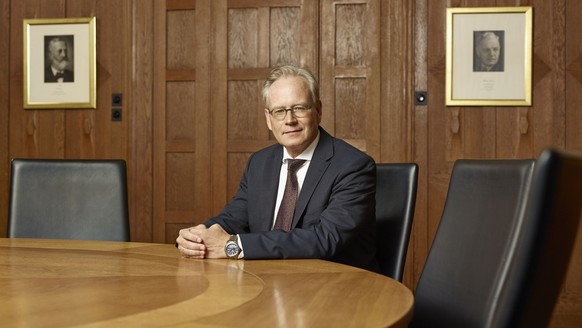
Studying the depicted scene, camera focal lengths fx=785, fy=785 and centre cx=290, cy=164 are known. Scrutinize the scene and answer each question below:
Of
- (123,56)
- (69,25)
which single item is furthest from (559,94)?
(69,25)

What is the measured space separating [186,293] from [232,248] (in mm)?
681

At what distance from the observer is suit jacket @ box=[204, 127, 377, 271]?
2.23m

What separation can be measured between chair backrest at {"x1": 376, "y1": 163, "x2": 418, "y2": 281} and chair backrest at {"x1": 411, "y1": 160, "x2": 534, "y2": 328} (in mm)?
653

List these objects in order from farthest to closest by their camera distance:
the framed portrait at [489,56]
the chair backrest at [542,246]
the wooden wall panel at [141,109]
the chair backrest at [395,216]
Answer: the wooden wall panel at [141,109]
the framed portrait at [489,56]
the chair backrest at [395,216]
the chair backrest at [542,246]

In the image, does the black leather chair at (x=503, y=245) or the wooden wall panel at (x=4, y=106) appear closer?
the black leather chair at (x=503, y=245)

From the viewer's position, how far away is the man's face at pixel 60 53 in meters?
5.16

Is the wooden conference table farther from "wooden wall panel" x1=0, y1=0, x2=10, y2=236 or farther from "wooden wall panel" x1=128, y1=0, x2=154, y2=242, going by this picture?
"wooden wall panel" x1=0, y1=0, x2=10, y2=236

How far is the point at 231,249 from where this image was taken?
2166mm

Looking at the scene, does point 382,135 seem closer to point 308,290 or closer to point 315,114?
point 315,114

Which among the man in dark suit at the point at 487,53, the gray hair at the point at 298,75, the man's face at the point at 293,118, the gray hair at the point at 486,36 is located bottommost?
the man's face at the point at 293,118

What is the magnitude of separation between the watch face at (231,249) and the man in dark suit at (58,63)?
10.9 ft

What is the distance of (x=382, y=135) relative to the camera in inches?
190

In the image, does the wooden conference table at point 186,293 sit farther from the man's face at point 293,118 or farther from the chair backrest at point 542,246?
the man's face at point 293,118

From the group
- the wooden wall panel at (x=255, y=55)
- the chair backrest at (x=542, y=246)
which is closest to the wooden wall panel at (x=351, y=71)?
the wooden wall panel at (x=255, y=55)
